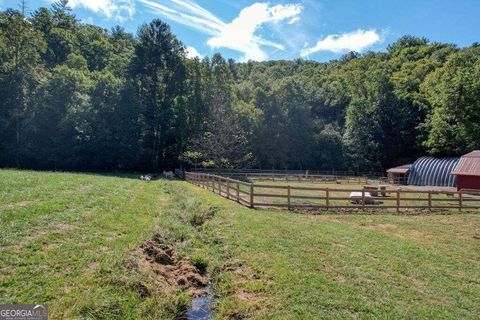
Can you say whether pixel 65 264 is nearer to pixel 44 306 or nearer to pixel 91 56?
pixel 44 306

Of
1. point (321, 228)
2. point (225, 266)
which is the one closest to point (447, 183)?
point (321, 228)

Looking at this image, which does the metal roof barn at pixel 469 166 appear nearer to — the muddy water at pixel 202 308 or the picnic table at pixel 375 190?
the picnic table at pixel 375 190

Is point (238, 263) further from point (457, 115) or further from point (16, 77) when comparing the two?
point (16, 77)

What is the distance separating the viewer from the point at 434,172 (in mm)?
32656

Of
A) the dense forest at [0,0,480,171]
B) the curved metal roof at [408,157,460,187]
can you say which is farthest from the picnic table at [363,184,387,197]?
the dense forest at [0,0,480,171]

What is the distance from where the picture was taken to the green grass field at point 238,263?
5.47 meters

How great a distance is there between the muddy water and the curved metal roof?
101ft

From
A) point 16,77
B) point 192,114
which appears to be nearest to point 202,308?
point 192,114

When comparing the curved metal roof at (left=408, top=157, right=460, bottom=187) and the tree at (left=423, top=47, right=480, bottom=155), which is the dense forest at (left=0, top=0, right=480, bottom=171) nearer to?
the tree at (left=423, top=47, right=480, bottom=155)

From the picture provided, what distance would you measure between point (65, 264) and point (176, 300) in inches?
86.0

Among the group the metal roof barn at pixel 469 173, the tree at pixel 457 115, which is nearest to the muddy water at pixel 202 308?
the metal roof barn at pixel 469 173

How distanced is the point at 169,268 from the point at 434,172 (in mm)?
32310

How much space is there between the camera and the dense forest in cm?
4050

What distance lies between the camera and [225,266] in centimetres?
790
